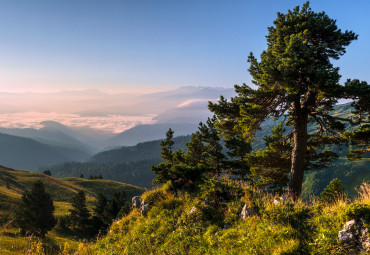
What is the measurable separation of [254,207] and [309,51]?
922 cm

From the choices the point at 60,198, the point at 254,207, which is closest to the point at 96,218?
the point at 60,198

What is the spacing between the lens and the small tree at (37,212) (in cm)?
3538

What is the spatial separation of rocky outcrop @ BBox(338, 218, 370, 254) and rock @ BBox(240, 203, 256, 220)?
9.81 feet

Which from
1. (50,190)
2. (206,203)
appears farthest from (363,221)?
(50,190)

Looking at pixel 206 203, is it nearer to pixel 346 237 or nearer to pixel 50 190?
pixel 346 237

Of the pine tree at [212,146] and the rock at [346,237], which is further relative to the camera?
the pine tree at [212,146]

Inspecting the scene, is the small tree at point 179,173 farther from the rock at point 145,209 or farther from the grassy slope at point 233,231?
the rock at point 145,209

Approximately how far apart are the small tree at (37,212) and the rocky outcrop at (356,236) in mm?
44368

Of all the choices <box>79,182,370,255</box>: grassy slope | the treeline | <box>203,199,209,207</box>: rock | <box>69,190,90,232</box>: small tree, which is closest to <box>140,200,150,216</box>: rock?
<box>79,182,370,255</box>: grassy slope

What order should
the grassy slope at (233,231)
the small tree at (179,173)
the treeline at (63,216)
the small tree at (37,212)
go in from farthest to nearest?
1. the treeline at (63,216)
2. the small tree at (37,212)
3. the small tree at (179,173)
4. the grassy slope at (233,231)

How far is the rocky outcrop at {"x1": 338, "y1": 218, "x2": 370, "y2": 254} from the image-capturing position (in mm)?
5023

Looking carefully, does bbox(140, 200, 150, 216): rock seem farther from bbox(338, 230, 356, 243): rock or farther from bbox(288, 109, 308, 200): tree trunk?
bbox(288, 109, 308, 200): tree trunk

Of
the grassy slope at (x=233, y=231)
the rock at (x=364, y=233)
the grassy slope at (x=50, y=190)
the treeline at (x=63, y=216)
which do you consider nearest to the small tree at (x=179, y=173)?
the grassy slope at (x=233, y=231)

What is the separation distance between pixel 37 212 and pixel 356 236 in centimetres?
4683
